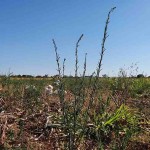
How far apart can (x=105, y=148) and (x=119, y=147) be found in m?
0.54

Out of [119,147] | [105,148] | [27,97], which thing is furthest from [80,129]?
[27,97]

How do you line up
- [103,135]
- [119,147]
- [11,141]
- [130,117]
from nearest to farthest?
[119,147]
[11,141]
[103,135]
[130,117]

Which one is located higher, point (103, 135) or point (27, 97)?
point (27, 97)

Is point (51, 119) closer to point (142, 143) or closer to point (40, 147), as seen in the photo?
point (40, 147)

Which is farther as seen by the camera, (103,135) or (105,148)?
(103,135)

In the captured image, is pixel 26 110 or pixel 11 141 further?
pixel 26 110

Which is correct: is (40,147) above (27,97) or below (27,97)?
below

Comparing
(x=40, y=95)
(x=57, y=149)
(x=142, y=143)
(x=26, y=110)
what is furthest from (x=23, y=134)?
(x=40, y=95)

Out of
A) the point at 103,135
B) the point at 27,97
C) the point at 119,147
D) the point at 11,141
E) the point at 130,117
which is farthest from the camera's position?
the point at 27,97

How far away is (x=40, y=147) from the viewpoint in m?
5.42

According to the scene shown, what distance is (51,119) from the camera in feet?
21.3

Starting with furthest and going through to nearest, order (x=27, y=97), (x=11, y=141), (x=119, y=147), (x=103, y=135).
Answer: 1. (x=27, y=97)
2. (x=103, y=135)
3. (x=11, y=141)
4. (x=119, y=147)

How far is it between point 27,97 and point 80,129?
7.66 ft

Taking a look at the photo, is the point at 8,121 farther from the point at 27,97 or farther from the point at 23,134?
the point at 27,97
